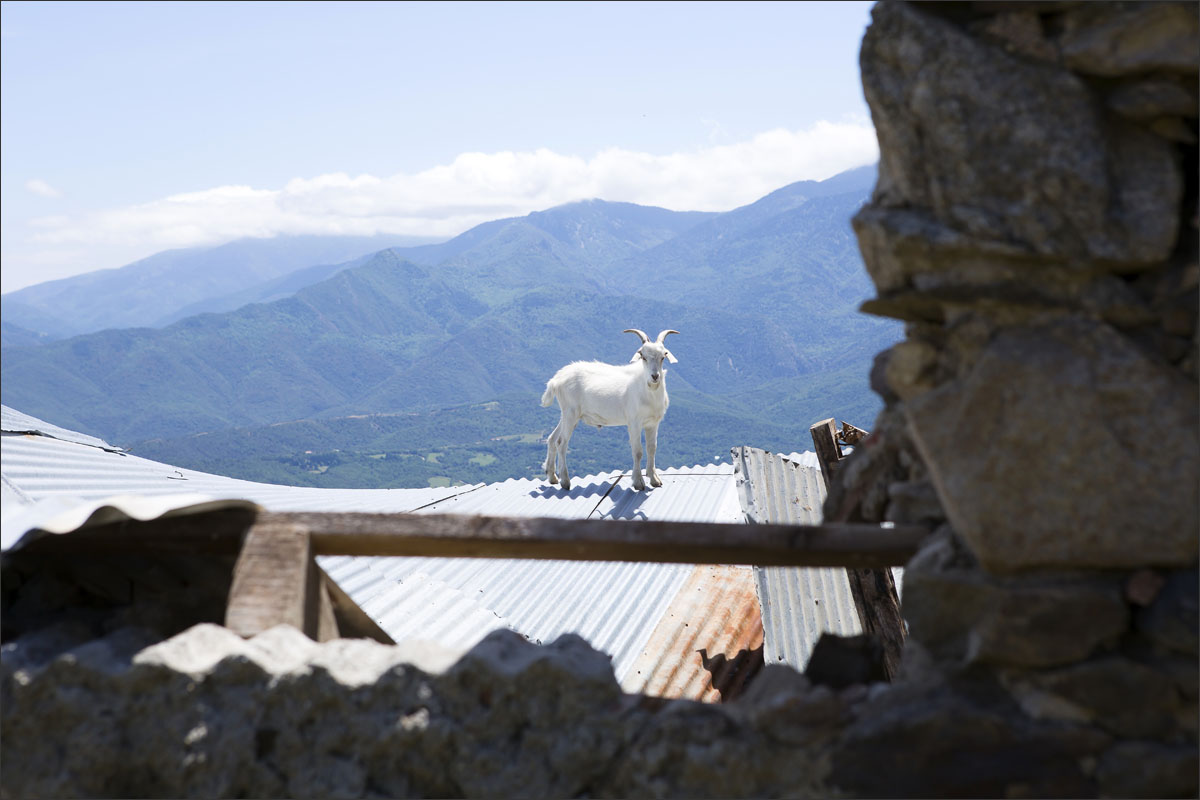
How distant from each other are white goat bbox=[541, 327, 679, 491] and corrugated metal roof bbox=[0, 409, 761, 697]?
1760mm

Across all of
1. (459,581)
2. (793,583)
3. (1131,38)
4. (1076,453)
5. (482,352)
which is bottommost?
(482,352)

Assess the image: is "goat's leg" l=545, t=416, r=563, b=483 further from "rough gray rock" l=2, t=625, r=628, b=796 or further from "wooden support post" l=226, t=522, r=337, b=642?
"rough gray rock" l=2, t=625, r=628, b=796

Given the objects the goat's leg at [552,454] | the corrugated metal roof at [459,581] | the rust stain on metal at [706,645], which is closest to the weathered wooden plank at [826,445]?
the rust stain on metal at [706,645]

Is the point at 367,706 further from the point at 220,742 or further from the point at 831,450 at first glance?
the point at 831,450

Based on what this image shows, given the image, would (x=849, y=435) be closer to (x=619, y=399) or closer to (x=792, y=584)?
(x=792, y=584)

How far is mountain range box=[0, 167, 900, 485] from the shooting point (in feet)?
244

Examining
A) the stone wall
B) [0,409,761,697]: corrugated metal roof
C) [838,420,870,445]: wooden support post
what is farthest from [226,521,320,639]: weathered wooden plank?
[838,420,870,445]: wooden support post

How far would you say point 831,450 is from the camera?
183 inches

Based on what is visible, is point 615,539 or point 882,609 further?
point 882,609

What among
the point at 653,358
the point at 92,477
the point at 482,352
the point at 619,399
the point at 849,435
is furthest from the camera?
the point at 482,352

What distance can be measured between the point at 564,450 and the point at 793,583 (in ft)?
21.1

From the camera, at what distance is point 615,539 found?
7.36ft

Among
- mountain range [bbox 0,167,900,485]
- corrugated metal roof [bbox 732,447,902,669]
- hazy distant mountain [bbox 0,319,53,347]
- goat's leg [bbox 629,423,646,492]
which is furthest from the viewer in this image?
hazy distant mountain [bbox 0,319,53,347]

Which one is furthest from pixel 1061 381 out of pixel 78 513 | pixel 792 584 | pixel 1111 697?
pixel 792 584
